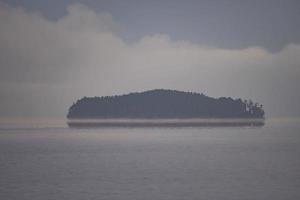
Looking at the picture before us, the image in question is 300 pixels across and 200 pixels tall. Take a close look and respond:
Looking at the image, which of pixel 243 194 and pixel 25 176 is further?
pixel 25 176

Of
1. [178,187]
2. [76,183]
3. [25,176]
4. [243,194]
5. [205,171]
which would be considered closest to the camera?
Result: [243,194]

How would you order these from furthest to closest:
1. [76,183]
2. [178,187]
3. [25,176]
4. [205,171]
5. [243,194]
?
[205,171] < [25,176] < [76,183] < [178,187] < [243,194]

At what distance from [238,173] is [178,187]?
20.5 ft

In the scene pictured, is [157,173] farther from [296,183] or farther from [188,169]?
[296,183]

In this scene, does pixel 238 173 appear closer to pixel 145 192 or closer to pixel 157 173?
pixel 157 173

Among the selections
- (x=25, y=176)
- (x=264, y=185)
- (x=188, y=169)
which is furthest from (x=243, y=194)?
(x=25, y=176)

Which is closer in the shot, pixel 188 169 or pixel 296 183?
pixel 296 183

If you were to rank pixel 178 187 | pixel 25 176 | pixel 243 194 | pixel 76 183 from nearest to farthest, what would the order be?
1. pixel 243 194
2. pixel 178 187
3. pixel 76 183
4. pixel 25 176

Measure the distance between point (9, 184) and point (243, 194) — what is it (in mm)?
10243

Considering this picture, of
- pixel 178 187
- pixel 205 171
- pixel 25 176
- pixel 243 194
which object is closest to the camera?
pixel 243 194

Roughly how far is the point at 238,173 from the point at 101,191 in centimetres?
897

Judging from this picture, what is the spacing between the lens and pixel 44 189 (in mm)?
19500

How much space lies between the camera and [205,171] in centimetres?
2620

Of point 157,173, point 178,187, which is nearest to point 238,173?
point 157,173
